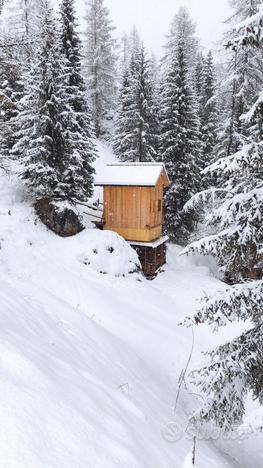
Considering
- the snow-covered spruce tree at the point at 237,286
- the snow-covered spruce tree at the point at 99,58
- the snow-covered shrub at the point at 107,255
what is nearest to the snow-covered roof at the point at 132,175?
the snow-covered shrub at the point at 107,255

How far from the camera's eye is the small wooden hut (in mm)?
20844

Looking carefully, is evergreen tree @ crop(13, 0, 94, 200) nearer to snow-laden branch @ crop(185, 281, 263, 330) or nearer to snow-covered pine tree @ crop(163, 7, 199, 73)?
snow-laden branch @ crop(185, 281, 263, 330)

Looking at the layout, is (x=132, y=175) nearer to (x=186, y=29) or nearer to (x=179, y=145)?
(x=179, y=145)

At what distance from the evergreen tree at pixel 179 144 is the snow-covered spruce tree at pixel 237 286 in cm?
1948

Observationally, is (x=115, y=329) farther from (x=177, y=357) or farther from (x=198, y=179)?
(x=198, y=179)

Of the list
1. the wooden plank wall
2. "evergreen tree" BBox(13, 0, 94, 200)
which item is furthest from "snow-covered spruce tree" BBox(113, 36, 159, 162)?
"evergreen tree" BBox(13, 0, 94, 200)

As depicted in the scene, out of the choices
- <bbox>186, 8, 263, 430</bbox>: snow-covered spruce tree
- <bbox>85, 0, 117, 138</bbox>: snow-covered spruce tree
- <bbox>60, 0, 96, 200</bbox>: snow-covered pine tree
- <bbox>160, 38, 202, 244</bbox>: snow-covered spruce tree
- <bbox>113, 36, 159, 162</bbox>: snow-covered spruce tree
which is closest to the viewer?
<bbox>186, 8, 263, 430</bbox>: snow-covered spruce tree

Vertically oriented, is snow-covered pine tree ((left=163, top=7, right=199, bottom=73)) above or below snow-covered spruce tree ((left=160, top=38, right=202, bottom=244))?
above

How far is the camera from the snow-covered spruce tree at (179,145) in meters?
26.1

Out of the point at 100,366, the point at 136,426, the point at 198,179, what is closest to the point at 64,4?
the point at 198,179

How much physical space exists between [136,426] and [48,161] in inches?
617

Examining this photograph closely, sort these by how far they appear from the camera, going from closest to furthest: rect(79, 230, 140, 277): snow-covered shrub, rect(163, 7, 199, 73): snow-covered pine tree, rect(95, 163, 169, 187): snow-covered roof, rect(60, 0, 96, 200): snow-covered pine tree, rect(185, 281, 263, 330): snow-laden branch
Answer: rect(185, 281, 263, 330): snow-laden branch
rect(79, 230, 140, 277): snow-covered shrub
rect(95, 163, 169, 187): snow-covered roof
rect(60, 0, 96, 200): snow-covered pine tree
rect(163, 7, 199, 73): snow-covered pine tree

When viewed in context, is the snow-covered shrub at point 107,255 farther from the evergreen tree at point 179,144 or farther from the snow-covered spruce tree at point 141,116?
the snow-covered spruce tree at point 141,116

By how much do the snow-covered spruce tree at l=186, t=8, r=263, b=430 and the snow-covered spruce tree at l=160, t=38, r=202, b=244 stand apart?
19.5 m
